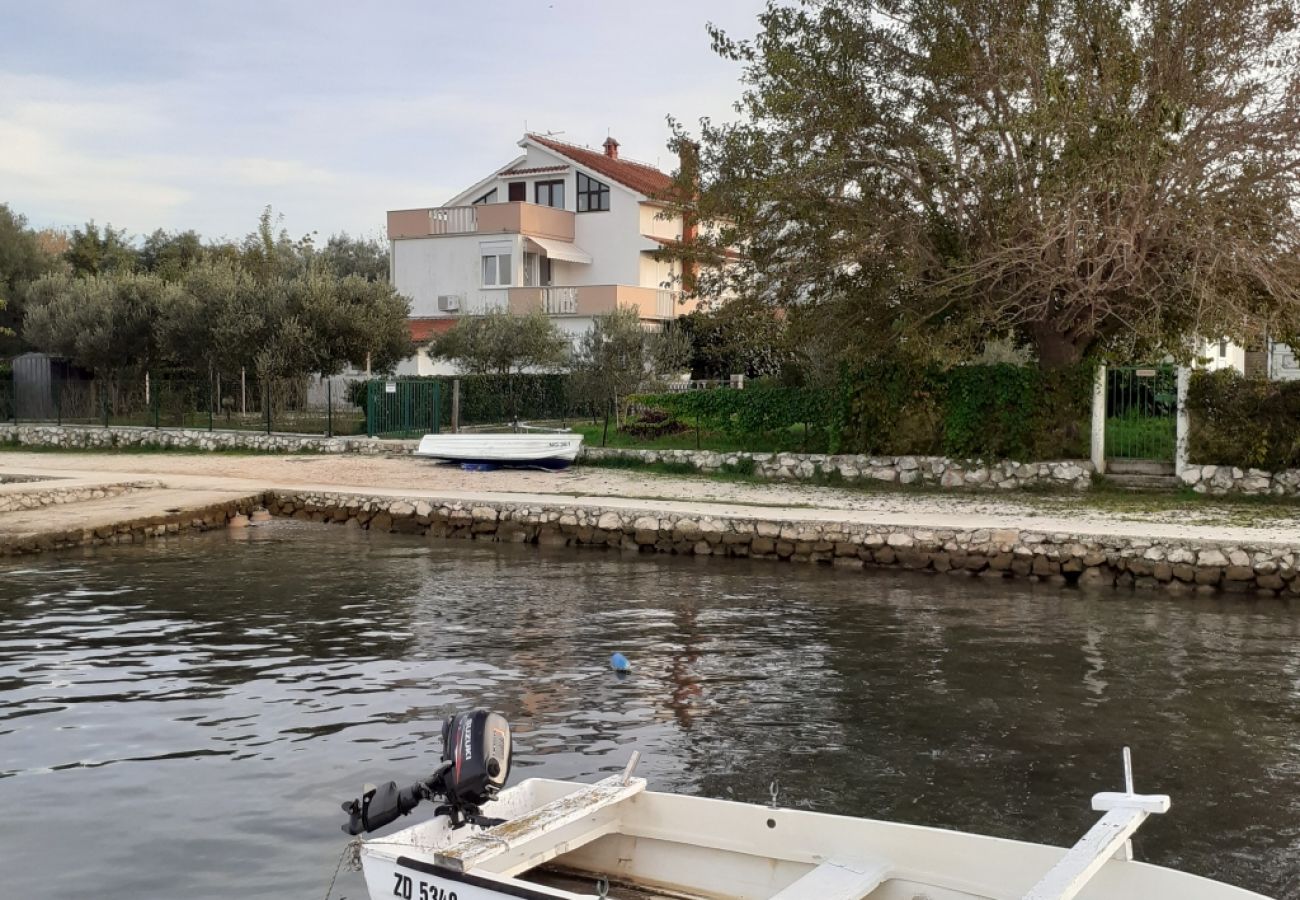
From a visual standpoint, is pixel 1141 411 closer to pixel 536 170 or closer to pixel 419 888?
pixel 419 888

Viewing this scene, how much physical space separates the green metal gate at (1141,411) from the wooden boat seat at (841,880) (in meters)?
20.9

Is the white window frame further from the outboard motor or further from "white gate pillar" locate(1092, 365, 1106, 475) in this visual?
the outboard motor

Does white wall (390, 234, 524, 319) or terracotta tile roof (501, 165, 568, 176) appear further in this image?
terracotta tile roof (501, 165, 568, 176)

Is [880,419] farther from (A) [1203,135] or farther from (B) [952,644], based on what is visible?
(B) [952,644]

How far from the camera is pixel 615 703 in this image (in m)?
13.1

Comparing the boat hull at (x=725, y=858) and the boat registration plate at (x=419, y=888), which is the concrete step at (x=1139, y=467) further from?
the boat registration plate at (x=419, y=888)

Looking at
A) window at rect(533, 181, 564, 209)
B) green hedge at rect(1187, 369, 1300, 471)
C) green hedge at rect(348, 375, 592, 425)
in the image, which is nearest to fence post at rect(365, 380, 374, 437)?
green hedge at rect(348, 375, 592, 425)

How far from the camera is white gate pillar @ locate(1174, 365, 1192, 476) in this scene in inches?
1017

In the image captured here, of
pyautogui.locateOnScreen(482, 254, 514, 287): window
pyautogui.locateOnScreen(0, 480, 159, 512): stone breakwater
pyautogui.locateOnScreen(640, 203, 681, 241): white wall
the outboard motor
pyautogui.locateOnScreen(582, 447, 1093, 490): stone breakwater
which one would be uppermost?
pyautogui.locateOnScreen(640, 203, 681, 241): white wall

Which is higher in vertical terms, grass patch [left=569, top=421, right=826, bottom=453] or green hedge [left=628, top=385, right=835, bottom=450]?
green hedge [left=628, top=385, right=835, bottom=450]

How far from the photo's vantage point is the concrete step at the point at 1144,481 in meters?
26.0

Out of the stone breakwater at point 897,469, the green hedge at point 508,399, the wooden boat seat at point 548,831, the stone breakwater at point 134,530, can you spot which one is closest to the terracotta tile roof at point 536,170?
the green hedge at point 508,399

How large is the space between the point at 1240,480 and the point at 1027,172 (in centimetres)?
706

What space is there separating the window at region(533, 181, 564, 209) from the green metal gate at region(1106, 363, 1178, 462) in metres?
35.0
